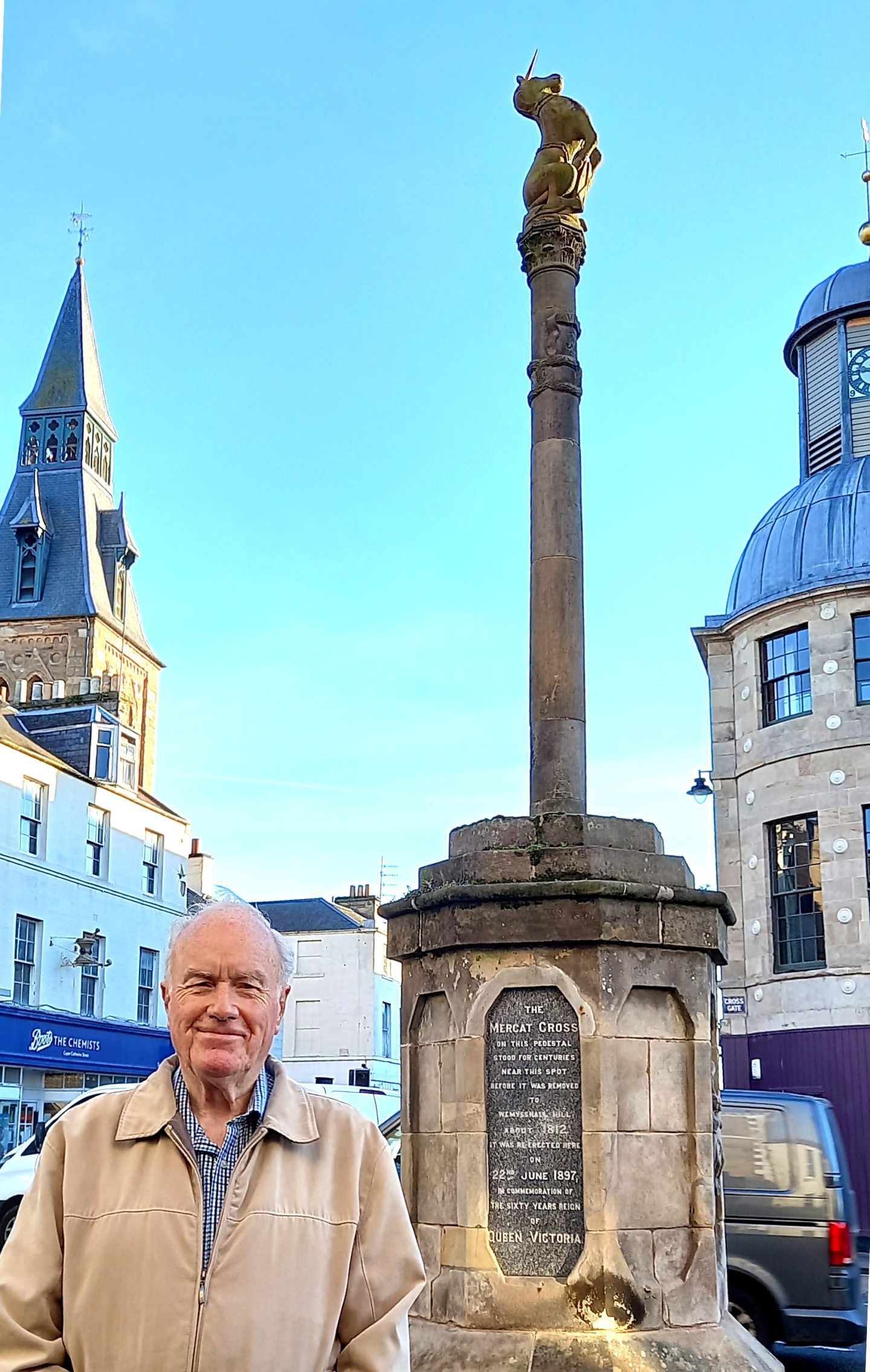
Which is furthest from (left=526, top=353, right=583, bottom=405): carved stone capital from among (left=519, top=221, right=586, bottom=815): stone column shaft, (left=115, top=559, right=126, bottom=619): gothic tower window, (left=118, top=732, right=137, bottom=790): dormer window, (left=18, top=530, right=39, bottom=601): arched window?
(left=115, top=559, right=126, bottom=619): gothic tower window

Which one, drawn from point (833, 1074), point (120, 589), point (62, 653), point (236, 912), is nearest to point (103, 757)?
point (833, 1074)

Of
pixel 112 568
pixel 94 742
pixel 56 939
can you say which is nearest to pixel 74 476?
pixel 112 568

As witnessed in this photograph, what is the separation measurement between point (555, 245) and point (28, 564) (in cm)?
6682

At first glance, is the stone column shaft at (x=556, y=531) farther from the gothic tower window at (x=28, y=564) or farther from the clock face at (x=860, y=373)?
the gothic tower window at (x=28, y=564)

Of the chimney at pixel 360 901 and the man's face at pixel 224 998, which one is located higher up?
the chimney at pixel 360 901

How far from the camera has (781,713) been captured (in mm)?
22828

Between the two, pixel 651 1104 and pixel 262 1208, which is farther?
pixel 651 1104

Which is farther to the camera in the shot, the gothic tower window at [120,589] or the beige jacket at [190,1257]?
the gothic tower window at [120,589]

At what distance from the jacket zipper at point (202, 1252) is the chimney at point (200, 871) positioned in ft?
133

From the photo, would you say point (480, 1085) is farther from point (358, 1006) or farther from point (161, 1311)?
point (358, 1006)

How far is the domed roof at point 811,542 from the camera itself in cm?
2259

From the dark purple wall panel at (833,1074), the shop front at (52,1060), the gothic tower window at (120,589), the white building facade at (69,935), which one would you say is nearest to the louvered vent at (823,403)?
the dark purple wall panel at (833,1074)

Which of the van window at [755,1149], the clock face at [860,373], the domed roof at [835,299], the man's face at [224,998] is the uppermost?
the domed roof at [835,299]

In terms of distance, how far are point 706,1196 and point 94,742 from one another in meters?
30.1
